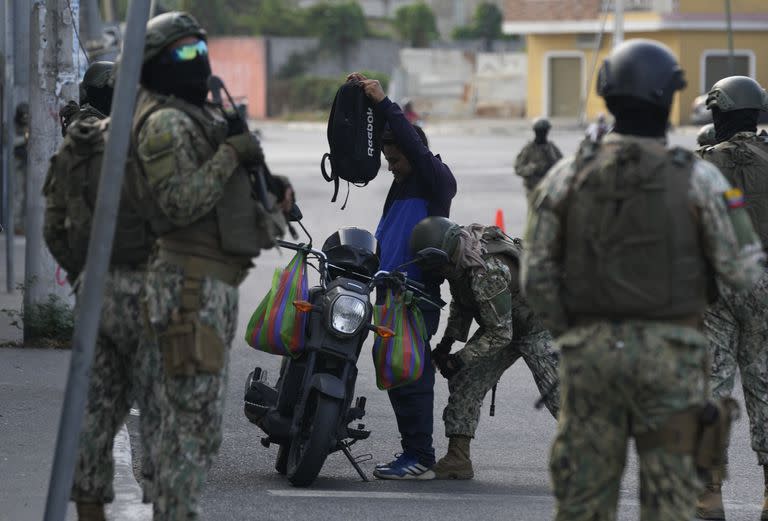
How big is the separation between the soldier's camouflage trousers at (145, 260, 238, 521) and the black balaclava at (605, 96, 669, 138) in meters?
1.44

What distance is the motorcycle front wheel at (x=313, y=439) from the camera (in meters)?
6.53

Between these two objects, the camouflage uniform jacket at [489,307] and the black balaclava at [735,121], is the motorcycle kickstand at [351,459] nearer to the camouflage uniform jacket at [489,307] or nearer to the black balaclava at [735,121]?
the camouflage uniform jacket at [489,307]

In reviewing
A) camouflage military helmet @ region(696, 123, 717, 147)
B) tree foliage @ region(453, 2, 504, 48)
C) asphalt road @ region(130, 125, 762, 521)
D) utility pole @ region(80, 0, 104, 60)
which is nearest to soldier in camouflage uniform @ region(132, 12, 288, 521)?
asphalt road @ region(130, 125, 762, 521)

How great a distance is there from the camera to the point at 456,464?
284 inches

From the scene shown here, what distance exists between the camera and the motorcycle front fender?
6555 millimetres

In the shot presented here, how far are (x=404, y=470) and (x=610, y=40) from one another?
1995 inches

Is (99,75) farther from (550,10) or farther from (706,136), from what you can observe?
(550,10)

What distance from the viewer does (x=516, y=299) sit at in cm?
731

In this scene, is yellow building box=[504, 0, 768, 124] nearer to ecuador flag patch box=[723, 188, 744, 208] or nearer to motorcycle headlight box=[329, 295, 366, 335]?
motorcycle headlight box=[329, 295, 366, 335]

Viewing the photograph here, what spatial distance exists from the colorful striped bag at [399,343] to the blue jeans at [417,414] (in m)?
0.16

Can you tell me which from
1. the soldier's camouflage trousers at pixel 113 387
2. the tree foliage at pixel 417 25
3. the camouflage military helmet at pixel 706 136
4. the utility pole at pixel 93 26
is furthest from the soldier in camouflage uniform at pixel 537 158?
the tree foliage at pixel 417 25

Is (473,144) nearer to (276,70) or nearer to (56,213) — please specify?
(276,70)

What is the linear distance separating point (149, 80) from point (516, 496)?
9.50 feet

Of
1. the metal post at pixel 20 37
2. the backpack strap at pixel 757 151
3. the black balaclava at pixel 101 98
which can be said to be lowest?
the backpack strap at pixel 757 151
